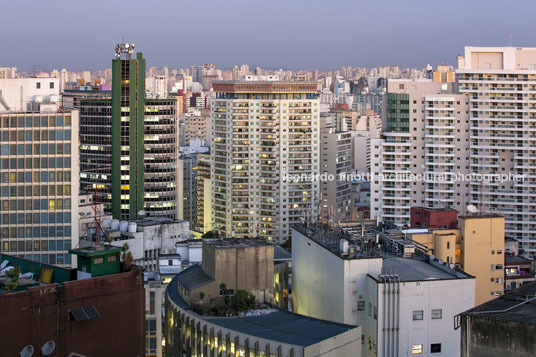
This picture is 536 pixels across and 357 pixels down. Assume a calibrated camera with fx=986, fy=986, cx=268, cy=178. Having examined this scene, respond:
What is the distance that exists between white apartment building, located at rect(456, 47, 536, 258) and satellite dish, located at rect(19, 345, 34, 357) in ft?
208

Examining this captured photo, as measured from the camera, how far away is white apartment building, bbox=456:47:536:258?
87.1 m

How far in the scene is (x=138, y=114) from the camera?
3922 inches

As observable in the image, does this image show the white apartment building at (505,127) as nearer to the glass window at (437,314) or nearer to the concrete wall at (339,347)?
the glass window at (437,314)

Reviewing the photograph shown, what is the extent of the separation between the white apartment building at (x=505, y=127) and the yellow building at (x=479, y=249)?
2782cm

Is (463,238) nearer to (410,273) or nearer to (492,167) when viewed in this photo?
(410,273)

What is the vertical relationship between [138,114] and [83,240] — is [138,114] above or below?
above

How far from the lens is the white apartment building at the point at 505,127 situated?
87062mm

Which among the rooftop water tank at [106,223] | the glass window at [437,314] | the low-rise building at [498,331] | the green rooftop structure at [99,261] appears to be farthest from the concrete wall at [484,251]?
the low-rise building at [498,331]

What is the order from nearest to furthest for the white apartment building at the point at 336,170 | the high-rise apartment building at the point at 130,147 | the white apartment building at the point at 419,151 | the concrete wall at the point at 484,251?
1. the concrete wall at the point at 484,251
2. the white apartment building at the point at 419,151
3. the high-rise apartment building at the point at 130,147
4. the white apartment building at the point at 336,170

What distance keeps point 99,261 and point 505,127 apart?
61.9 m

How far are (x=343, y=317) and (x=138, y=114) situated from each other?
195ft

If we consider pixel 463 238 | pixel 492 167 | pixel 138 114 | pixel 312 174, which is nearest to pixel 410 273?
pixel 463 238

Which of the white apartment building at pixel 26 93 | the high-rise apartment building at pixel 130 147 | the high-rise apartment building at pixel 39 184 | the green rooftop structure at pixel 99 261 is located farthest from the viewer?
the high-rise apartment building at pixel 130 147

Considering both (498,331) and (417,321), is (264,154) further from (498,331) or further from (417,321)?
(498,331)
